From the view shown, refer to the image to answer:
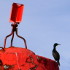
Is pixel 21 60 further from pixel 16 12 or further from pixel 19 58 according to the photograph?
pixel 16 12

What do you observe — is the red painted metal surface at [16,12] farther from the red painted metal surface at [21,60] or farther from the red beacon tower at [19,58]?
the red painted metal surface at [21,60]

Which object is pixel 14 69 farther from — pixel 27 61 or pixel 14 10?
pixel 14 10

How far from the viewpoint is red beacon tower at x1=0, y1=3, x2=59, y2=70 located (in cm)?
862

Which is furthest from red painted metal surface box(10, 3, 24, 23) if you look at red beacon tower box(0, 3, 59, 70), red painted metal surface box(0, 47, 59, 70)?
red painted metal surface box(0, 47, 59, 70)

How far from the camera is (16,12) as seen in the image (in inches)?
372

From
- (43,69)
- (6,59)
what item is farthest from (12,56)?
(43,69)

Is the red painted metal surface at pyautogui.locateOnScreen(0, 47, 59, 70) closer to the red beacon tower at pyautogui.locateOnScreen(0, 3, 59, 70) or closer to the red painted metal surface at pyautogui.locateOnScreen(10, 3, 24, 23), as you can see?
the red beacon tower at pyautogui.locateOnScreen(0, 3, 59, 70)

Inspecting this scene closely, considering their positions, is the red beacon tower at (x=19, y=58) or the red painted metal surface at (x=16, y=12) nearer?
the red beacon tower at (x=19, y=58)

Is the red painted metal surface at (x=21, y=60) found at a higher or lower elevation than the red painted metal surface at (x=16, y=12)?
lower

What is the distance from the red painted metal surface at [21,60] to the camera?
859 cm

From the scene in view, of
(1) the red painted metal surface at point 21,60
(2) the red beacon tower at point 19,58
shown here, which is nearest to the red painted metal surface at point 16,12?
(2) the red beacon tower at point 19,58

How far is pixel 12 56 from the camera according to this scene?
28.8 ft

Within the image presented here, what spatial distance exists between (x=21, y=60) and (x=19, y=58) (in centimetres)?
6

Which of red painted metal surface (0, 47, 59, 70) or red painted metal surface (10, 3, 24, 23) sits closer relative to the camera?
red painted metal surface (0, 47, 59, 70)
